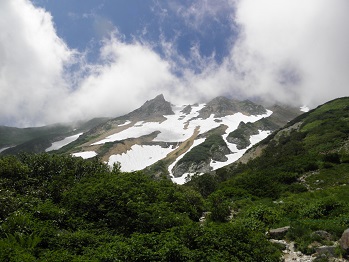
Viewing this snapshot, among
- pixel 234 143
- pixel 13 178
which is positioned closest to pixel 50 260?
pixel 13 178

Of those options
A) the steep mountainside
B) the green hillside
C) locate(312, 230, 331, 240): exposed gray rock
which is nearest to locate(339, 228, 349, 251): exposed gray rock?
the steep mountainside

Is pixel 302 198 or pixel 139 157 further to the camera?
pixel 139 157

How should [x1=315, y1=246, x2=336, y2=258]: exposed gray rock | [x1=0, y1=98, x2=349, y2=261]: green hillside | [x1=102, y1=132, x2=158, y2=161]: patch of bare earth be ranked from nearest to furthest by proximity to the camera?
[x1=0, y1=98, x2=349, y2=261]: green hillside < [x1=315, y1=246, x2=336, y2=258]: exposed gray rock < [x1=102, y1=132, x2=158, y2=161]: patch of bare earth

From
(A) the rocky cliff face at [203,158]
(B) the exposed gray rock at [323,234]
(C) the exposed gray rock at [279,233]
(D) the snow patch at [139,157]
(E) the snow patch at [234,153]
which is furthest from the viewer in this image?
(D) the snow patch at [139,157]

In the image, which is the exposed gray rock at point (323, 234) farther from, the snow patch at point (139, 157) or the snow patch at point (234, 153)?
the snow patch at point (139, 157)

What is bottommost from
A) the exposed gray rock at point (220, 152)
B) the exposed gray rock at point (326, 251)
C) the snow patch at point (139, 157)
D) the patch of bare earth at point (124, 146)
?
the exposed gray rock at point (326, 251)

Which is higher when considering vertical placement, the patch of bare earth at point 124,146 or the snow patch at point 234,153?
the patch of bare earth at point 124,146

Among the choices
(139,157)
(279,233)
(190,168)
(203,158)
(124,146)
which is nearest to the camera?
(279,233)

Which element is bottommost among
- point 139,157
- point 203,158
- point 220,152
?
point 203,158

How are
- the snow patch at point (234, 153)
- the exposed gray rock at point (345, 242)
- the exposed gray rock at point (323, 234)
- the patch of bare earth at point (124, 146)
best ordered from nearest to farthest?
the exposed gray rock at point (345, 242)
the exposed gray rock at point (323, 234)
the snow patch at point (234, 153)
the patch of bare earth at point (124, 146)

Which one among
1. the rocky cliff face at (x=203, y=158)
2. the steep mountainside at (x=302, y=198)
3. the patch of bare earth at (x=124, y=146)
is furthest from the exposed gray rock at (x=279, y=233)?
the patch of bare earth at (x=124, y=146)

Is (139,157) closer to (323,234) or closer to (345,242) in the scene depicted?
(323,234)

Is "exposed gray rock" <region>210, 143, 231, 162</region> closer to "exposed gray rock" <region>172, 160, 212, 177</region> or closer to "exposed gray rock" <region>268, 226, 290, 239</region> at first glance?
"exposed gray rock" <region>172, 160, 212, 177</region>

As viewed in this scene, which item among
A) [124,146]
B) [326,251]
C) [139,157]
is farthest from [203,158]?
[326,251]
